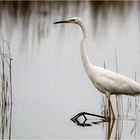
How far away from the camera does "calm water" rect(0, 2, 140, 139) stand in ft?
14.4

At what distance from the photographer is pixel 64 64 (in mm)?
5148

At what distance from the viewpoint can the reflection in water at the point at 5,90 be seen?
433cm

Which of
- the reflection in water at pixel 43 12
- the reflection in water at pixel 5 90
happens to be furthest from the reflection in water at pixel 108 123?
the reflection in water at pixel 43 12

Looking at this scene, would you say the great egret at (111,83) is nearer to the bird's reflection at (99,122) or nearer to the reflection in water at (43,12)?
the bird's reflection at (99,122)

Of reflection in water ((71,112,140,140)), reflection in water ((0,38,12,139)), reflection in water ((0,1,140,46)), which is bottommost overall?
reflection in water ((71,112,140,140))

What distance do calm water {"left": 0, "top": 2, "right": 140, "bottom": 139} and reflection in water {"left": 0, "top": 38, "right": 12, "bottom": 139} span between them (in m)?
0.05

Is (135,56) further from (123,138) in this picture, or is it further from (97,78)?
(123,138)

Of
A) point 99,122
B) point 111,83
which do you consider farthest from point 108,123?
point 111,83

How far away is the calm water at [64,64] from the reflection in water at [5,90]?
2.1 inches

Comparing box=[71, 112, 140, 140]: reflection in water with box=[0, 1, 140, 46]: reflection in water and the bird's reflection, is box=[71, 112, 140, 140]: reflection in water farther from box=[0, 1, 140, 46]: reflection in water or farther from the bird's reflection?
box=[0, 1, 140, 46]: reflection in water

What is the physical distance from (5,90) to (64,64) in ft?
2.25

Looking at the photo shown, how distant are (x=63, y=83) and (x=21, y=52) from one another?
1.56ft

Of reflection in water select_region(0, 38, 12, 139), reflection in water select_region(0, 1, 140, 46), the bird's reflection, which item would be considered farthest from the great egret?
reflection in water select_region(0, 1, 140, 46)

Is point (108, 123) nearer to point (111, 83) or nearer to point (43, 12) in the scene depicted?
point (111, 83)
